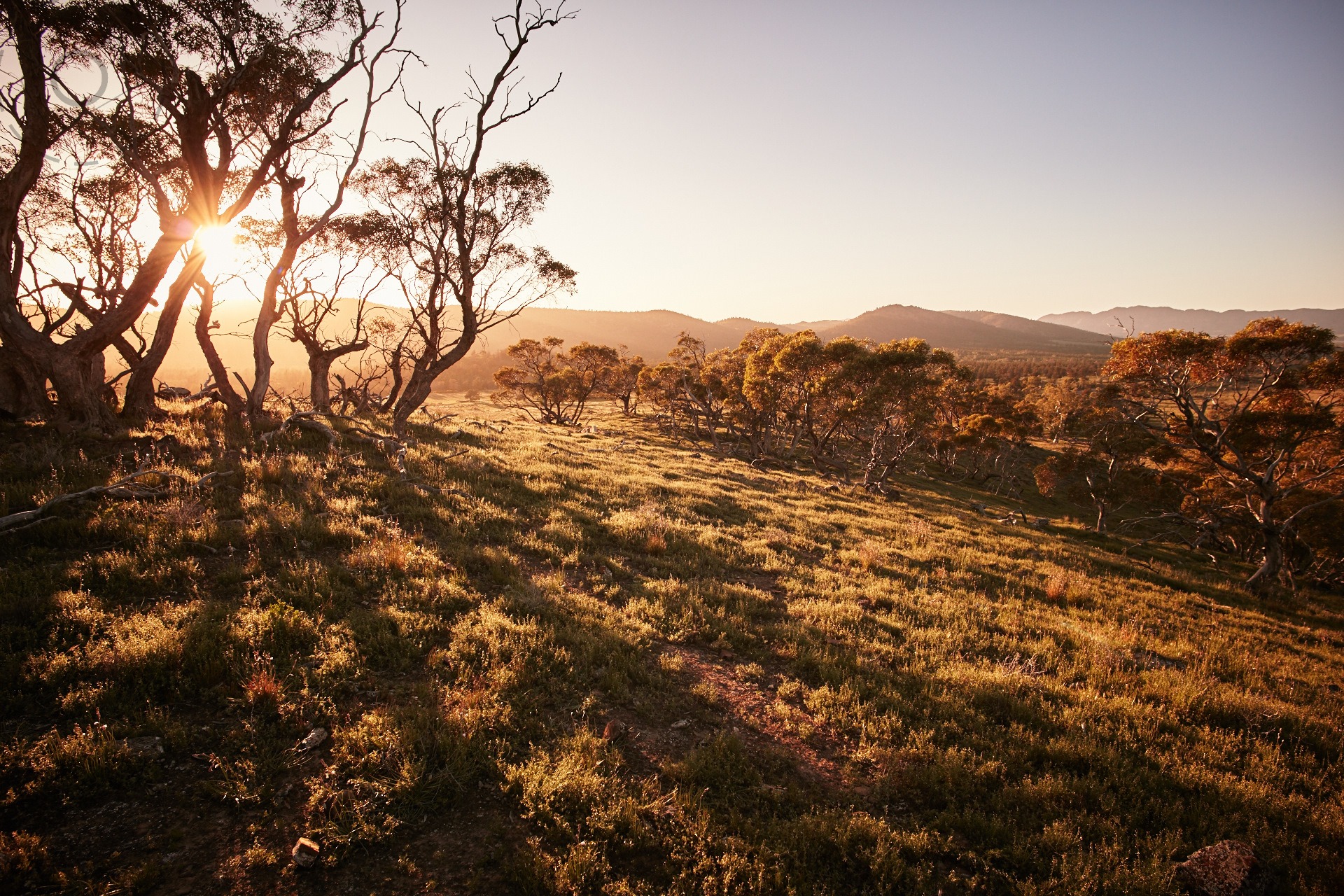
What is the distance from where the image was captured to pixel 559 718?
5461mm

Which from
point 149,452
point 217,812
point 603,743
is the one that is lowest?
point 603,743

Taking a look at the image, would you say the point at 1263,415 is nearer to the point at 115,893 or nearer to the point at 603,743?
the point at 603,743

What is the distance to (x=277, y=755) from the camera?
445 cm

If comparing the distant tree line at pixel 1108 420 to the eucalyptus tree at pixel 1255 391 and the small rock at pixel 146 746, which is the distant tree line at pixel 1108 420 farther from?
the small rock at pixel 146 746

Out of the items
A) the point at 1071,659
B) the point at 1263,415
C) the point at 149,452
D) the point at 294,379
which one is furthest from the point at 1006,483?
the point at 294,379

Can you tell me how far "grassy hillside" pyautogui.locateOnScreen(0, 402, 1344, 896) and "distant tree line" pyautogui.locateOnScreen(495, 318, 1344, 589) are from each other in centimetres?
1234

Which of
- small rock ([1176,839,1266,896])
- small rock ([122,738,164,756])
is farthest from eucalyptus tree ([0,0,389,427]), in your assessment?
small rock ([1176,839,1266,896])

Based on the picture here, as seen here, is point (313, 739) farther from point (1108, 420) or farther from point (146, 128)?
point (1108, 420)

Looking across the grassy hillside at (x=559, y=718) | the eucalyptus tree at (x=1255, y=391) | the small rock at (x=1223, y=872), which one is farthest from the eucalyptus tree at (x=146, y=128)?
the eucalyptus tree at (x=1255, y=391)

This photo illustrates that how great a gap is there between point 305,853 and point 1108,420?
45937mm

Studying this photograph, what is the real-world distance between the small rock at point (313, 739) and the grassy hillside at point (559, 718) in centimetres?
4

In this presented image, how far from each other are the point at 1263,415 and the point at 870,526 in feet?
62.1

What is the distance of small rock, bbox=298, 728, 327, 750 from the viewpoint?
4.58 meters

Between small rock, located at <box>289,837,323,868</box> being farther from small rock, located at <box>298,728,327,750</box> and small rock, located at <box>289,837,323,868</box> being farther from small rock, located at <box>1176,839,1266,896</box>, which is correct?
small rock, located at <box>1176,839,1266,896</box>
